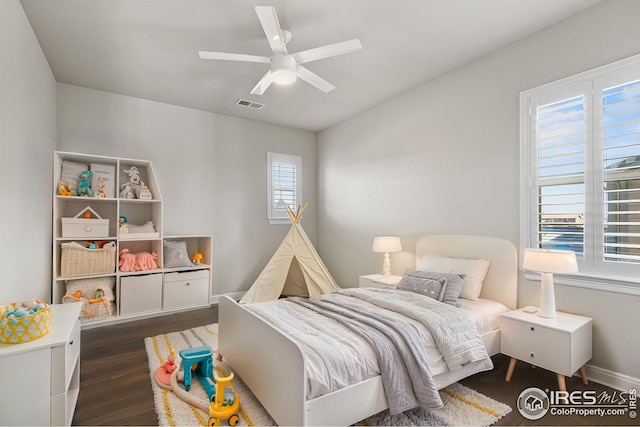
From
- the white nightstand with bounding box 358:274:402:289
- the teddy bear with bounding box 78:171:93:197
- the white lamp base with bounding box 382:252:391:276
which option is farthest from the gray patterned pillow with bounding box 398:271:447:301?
the teddy bear with bounding box 78:171:93:197

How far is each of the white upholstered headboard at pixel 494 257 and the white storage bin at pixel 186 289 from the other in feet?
10.1

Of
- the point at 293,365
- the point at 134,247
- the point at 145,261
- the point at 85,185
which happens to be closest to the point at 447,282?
the point at 293,365

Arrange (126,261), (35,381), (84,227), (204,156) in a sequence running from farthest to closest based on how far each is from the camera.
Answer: (204,156) → (126,261) → (84,227) → (35,381)

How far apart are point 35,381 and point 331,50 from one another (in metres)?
2.63

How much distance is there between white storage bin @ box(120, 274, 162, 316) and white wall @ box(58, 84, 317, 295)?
0.75 metres

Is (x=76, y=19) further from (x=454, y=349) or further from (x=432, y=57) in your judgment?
(x=454, y=349)

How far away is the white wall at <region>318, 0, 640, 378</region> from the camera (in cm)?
239

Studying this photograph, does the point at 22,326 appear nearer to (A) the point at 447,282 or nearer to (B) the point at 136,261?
(B) the point at 136,261

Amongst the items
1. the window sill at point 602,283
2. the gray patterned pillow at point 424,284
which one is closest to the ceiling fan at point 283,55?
the gray patterned pillow at point 424,284

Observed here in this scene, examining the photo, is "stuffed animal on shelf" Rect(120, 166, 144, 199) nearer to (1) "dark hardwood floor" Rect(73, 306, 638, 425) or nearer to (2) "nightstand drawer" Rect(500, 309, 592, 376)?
(1) "dark hardwood floor" Rect(73, 306, 638, 425)

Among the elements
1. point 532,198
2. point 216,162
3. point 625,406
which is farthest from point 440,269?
point 216,162

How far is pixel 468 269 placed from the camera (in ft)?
9.97

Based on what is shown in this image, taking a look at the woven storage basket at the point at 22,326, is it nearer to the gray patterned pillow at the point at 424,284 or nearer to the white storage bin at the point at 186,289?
the white storage bin at the point at 186,289

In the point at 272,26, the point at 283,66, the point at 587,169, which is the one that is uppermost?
the point at 272,26
